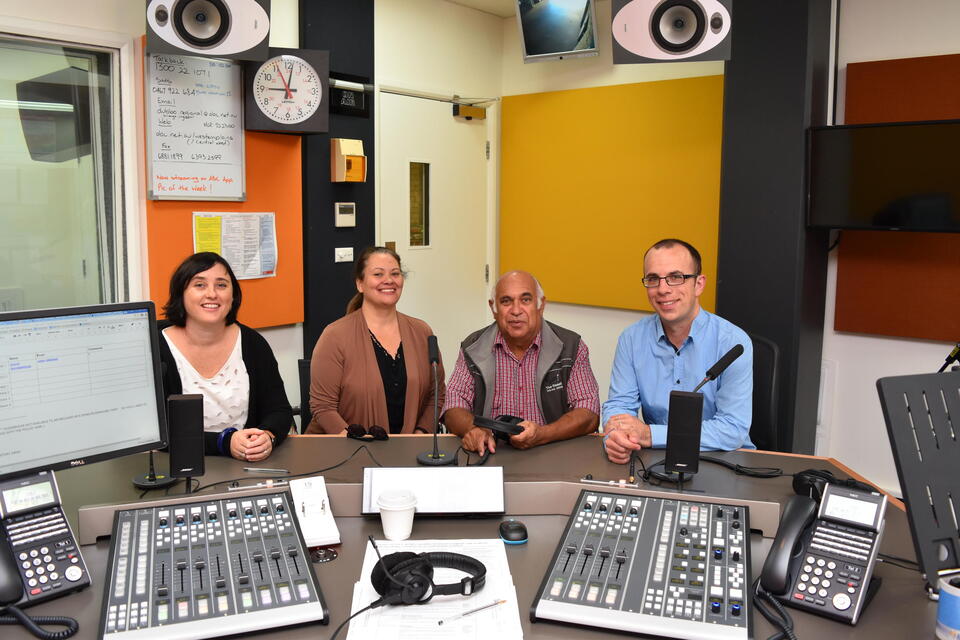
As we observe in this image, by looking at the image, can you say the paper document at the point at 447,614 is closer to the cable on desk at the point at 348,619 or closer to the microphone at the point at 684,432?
the cable on desk at the point at 348,619

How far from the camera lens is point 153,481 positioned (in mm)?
1838

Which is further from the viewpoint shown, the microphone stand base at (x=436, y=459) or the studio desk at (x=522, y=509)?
the microphone stand base at (x=436, y=459)

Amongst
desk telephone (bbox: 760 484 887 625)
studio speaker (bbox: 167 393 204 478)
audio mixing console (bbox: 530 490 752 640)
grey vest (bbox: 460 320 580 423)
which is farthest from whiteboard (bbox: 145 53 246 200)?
desk telephone (bbox: 760 484 887 625)

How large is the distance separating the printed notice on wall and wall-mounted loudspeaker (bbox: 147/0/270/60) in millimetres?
793

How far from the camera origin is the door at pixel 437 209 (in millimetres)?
4504

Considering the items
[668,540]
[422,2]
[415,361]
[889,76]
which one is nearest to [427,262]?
[422,2]

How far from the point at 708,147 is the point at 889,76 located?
0.91 meters

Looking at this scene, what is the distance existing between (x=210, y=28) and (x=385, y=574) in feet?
7.89

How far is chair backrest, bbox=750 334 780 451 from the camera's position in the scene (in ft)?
8.09

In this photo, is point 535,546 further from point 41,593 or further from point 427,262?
point 427,262

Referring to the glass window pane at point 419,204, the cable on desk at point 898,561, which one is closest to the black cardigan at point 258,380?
the cable on desk at point 898,561

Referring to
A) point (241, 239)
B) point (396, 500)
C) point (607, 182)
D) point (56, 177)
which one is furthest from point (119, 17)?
point (607, 182)

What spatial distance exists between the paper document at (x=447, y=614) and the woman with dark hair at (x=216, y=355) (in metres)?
1.01

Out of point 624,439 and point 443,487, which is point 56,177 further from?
point 624,439
